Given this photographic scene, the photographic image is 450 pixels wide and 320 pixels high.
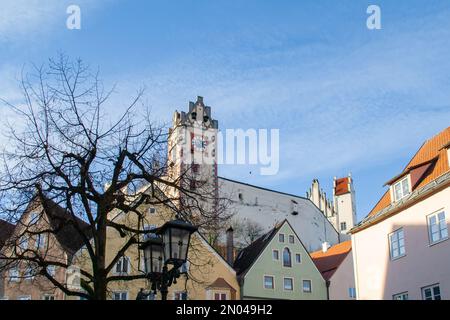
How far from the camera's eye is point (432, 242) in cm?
2477

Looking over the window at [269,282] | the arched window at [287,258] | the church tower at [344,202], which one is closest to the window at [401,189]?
the window at [269,282]

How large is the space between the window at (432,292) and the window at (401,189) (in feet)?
15.8

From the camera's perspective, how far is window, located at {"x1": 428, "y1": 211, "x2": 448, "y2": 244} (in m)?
24.2

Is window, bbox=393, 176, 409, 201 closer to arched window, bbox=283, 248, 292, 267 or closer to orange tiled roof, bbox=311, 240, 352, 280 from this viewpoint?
arched window, bbox=283, 248, 292, 267

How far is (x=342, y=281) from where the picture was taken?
4775cm

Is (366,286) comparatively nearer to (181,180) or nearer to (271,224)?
(181,180)

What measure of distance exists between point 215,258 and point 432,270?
839 inches

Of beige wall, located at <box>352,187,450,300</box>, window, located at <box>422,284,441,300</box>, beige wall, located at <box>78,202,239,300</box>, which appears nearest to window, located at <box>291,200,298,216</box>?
beige wall, located at <box>78,202,239,300</box>

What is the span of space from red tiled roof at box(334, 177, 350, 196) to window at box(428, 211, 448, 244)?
8888 cm

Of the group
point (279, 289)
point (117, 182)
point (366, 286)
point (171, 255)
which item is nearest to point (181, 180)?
point (117, 182)

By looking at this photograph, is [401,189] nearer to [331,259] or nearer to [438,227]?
[438,227]

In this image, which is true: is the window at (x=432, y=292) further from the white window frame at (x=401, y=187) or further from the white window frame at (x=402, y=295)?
the white window frame at (x=401, y=187)

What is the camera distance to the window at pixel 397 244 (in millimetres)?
27172

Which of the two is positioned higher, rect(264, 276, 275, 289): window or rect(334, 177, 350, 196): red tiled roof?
rect(334, 177, 350, 196): red tiled roof
